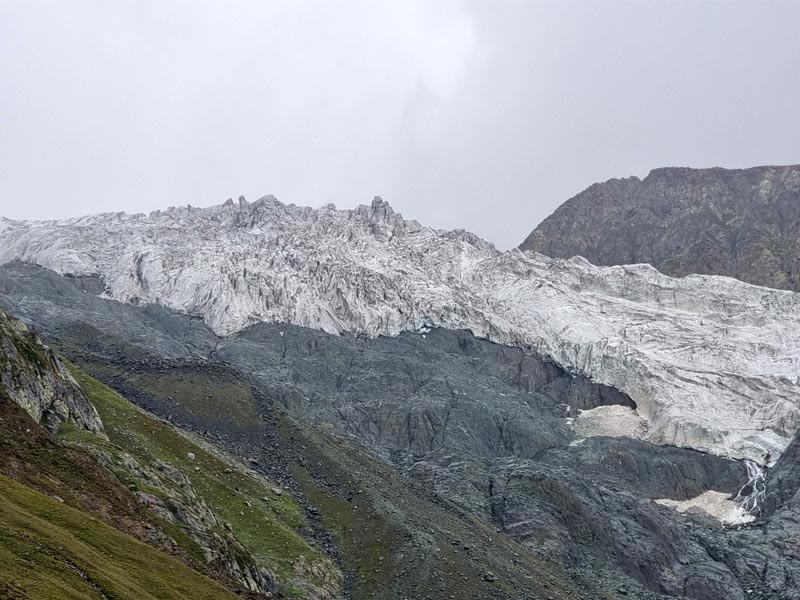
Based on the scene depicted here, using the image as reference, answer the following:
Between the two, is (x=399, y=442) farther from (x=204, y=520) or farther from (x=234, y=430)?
(x=204, y=520)

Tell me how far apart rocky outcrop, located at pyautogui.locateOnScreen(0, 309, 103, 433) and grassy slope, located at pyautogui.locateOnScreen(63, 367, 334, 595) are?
18.2 feet

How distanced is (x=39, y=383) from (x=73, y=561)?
3730cm

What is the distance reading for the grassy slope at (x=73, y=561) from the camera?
3712 centimetres

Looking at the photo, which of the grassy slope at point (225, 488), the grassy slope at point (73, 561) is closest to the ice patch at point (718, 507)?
the grassy slope at point (225, 488)

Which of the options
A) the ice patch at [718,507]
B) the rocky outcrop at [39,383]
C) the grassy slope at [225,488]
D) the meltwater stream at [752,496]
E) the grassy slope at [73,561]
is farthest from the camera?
the meltwater stream at [752,496]

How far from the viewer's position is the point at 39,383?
246 ft

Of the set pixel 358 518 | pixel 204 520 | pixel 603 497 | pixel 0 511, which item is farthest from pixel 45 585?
pixel 603 497

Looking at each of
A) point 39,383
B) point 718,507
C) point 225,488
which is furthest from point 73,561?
point 718,507

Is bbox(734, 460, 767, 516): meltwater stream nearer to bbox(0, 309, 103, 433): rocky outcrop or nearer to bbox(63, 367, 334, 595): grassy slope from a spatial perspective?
bbox(63, 367, 334, 595): grassy slope

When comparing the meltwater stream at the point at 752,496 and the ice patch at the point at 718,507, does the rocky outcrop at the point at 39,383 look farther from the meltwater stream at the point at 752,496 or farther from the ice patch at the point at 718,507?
the meltwater stream at the point at 752,496

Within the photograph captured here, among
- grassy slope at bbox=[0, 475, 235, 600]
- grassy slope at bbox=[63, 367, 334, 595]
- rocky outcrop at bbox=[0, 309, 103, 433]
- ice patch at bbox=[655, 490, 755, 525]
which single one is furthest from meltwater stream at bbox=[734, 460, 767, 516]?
grassy slope at bbox=[0, 475, 235, 600]

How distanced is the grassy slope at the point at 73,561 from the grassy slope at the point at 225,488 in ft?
90.6

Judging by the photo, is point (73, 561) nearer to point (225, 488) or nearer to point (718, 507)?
point (225, 488)

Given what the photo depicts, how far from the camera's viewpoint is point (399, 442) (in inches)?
7343
